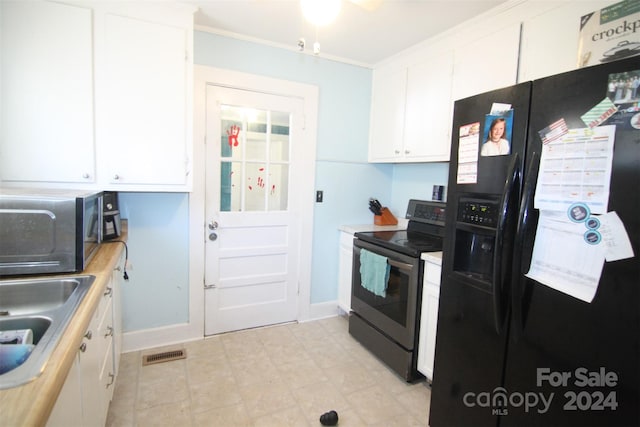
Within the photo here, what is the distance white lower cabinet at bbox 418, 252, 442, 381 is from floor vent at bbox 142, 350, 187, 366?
1735 mm

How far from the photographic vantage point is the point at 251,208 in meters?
2.87

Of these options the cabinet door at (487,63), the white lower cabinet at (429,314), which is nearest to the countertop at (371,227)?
the white lower cabinet at (429,314)

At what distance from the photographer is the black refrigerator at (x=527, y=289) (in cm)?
100

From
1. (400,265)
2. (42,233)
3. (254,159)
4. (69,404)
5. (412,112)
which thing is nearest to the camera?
(69,404)

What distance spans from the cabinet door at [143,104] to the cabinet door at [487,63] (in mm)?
1854

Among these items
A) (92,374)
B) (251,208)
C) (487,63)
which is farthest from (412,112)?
(92,374)

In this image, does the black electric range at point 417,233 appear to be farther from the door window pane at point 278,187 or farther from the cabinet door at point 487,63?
the cabinet door at point 487,63

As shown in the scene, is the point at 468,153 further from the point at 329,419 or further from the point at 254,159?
the point at 254,159

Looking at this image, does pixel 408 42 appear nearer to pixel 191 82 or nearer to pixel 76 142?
pixel 191 82

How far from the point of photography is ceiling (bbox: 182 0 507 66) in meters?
2.09

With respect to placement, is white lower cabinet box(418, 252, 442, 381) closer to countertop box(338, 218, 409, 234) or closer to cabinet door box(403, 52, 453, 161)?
cabinet door box(403, 52, 453, 161)

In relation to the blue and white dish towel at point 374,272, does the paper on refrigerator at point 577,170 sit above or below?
above

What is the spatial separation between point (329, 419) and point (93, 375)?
1.21 metres

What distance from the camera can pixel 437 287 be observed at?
2.04 m
